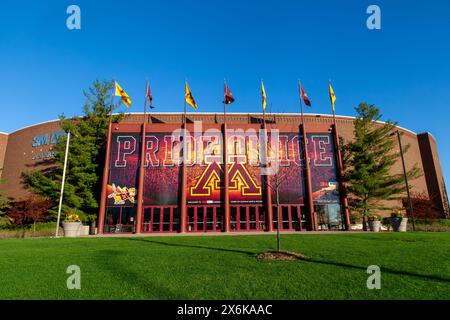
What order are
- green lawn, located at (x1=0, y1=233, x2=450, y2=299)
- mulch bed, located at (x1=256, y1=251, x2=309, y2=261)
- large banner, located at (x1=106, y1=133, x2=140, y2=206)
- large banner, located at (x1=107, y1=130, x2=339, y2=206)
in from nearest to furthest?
green lawn, located at (x1=0, y1=233, x2=450, y2=299) < mulch bed, located at (x1=256, y1=251, x2=309, y2=261) < large banner, located at (x1=106, y1=133, x2=140, y2=206) < large banner, located at (x1=107, y1=130, x2=339, y2=206)

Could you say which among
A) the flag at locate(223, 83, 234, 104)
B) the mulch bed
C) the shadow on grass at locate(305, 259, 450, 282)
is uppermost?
the flag at locate(223, 83, 234, 104)

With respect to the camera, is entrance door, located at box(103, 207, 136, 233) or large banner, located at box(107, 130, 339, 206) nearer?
entrance door, located at box(103, 207, 136, 233)

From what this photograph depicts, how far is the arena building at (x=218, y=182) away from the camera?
29.9m

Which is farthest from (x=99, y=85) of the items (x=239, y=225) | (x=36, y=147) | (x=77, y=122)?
(x=239, y=225)

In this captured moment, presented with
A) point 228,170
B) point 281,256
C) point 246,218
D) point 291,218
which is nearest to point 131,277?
point 281,256

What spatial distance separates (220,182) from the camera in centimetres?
3089

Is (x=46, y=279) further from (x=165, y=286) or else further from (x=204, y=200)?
(x=204, y=200)

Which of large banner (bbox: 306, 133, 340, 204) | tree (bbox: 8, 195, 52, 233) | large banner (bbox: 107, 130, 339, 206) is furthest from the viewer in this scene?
large banner (bbox: 306, 133, 340, 204)

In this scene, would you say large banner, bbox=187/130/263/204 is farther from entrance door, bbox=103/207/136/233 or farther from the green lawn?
the green lawn

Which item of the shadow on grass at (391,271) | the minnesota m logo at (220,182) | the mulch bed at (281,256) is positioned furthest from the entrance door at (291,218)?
the shadow on grass at (391,271)

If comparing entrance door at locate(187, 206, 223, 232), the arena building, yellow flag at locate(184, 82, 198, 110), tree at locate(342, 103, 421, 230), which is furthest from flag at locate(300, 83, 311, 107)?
entrance door at locate(187, 206, 223, 232)

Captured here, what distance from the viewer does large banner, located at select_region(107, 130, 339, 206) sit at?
100.0 feet

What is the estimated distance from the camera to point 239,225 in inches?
1182
